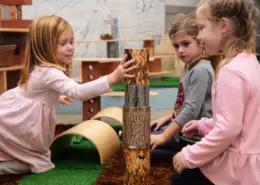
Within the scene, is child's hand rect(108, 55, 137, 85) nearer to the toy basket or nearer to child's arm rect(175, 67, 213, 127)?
child's arm rect(175, 67, 213, 127)

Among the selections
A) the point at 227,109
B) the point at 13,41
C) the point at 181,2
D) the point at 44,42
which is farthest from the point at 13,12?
the point at 181,2

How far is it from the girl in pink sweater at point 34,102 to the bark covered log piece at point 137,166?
52 cm

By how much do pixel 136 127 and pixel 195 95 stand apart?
41 centimetres

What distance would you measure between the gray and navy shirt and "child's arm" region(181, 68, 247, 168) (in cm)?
48

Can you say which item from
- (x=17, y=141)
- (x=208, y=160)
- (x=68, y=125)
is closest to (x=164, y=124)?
(x=17, y=141)

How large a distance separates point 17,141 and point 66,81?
1.17 ft

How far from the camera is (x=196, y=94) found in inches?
65.7

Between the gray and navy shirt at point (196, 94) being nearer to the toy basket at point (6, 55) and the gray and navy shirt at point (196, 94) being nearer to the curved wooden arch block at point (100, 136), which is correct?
the curved wooden arch block at point (100, 136)

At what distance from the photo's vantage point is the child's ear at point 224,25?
45.7 inches

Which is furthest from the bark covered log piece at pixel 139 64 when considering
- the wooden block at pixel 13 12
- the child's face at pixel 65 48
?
the wooden block at pixel 13 12

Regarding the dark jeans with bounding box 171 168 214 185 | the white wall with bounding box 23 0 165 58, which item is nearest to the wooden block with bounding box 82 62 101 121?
the dark jeans with bounding box 171 168 214 185

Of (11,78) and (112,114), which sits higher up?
(11,78)

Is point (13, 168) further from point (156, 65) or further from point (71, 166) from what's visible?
point (156, 65)

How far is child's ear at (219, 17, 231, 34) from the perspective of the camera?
116cm
